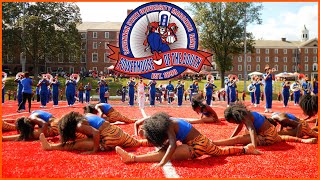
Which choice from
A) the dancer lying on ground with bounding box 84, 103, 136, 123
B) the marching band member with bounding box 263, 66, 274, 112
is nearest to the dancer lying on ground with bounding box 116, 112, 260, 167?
the dancer lying on ground with bounding box 84, 103, 136, 123

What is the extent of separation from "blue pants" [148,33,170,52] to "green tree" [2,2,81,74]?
31.7 m

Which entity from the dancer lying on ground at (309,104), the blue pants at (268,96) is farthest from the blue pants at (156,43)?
the dancer lying on ground at (309,104)

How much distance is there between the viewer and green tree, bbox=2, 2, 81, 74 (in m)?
44.2

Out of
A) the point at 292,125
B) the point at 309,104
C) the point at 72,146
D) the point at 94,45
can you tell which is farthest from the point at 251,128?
the point at 94,45

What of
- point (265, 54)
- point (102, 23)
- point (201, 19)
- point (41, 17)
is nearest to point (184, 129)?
point (201, 19)

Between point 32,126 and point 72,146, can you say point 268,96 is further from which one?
point 72,146

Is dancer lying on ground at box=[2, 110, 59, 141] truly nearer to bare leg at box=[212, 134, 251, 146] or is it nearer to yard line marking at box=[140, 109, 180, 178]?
yard line marking at box=[140, 109, 180, 178]

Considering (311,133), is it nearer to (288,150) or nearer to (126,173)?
(288,150)

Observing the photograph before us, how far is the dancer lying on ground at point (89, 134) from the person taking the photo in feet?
20.5

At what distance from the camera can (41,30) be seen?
44.3 meters

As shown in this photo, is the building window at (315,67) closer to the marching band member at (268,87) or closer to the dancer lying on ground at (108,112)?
the marching band member at (268,87)

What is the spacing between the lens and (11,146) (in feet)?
23.7

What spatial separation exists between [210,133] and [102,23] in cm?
5738
